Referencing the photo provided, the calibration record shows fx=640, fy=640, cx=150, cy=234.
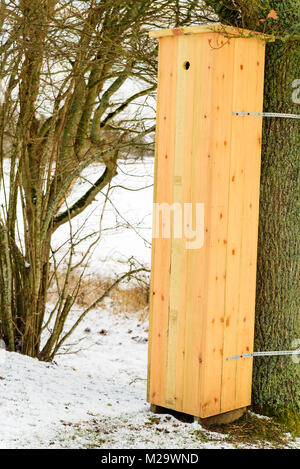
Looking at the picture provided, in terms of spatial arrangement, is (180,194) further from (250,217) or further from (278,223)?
(278,223)

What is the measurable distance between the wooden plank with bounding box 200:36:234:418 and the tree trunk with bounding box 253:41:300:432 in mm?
422

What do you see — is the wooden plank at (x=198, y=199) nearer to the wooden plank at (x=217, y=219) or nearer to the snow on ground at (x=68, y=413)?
the wooden plank at (x=217, y=219)

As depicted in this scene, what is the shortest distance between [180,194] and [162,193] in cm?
14

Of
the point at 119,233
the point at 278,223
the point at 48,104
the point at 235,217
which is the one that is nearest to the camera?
the point at 235,217

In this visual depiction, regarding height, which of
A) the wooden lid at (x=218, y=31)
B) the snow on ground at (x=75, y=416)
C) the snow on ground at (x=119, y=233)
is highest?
the wooden lid at (x=218, y=31)

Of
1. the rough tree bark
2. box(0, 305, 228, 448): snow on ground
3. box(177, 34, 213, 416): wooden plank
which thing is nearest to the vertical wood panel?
box(177, 34, 213, 416): wooden plank

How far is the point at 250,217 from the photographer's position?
3.64 meters

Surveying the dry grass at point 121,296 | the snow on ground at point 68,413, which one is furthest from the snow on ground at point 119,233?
the snow on ground at point 68,413

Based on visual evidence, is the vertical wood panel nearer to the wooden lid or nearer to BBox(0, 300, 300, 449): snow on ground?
the wooden lid

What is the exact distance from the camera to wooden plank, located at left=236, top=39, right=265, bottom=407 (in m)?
3.60

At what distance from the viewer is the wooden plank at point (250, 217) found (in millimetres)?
3598

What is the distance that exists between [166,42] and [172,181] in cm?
79

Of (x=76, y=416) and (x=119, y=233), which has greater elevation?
(x=119, y=233)

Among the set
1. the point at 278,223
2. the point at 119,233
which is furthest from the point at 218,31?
the point at 119,233
